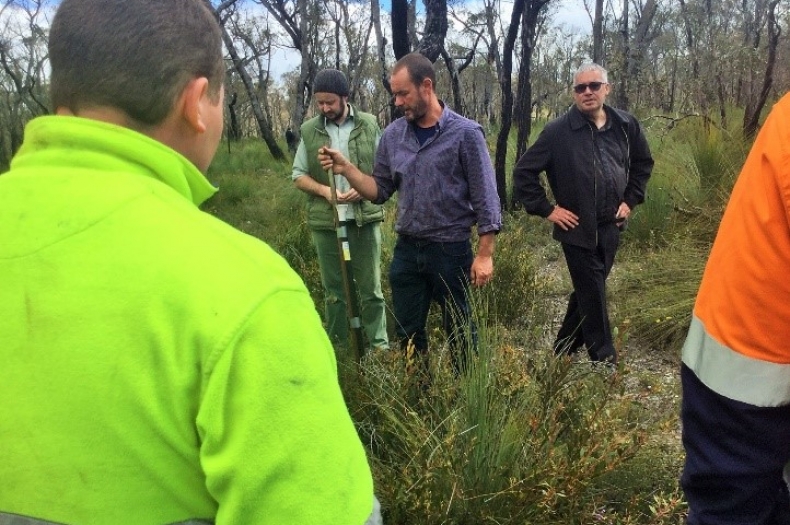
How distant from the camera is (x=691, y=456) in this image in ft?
4.03

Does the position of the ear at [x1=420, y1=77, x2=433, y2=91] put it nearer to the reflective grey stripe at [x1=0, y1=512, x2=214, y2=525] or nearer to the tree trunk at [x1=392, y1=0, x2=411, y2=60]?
the reflective grey stripe at [x1=0, y1=512, x2=214, y2=525]

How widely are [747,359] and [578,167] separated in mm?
2839

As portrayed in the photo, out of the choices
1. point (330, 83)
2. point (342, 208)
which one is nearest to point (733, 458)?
point (342, 208)

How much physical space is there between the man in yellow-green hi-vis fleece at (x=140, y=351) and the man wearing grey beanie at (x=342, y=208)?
3366 millimetres

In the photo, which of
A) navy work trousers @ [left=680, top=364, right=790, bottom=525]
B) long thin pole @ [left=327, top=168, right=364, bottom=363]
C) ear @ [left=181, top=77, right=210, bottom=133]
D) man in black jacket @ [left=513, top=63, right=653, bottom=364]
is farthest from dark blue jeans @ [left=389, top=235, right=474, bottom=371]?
ear @ [left=181, top=77, right=210, bottom=133]

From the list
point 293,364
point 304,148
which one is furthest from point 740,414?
point 304,148

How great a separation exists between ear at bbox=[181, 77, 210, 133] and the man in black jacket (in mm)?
3085

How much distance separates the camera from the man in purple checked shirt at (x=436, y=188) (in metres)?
3.46

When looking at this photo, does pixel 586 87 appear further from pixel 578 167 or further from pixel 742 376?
pixel 742 376

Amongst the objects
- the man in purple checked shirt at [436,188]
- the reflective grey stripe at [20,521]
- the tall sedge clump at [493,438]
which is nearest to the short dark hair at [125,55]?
the reflective grey stripe at [20,521]

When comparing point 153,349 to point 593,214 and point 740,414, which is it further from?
point 593,214

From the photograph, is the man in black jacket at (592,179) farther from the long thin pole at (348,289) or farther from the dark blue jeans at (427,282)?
the long thin pole at (348,289)

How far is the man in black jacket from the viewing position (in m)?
3.78

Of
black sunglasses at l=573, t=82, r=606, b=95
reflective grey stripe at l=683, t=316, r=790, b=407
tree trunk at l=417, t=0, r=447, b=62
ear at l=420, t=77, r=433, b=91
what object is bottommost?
reflective grey stripe at l=683, t=316, r=790, b=407
